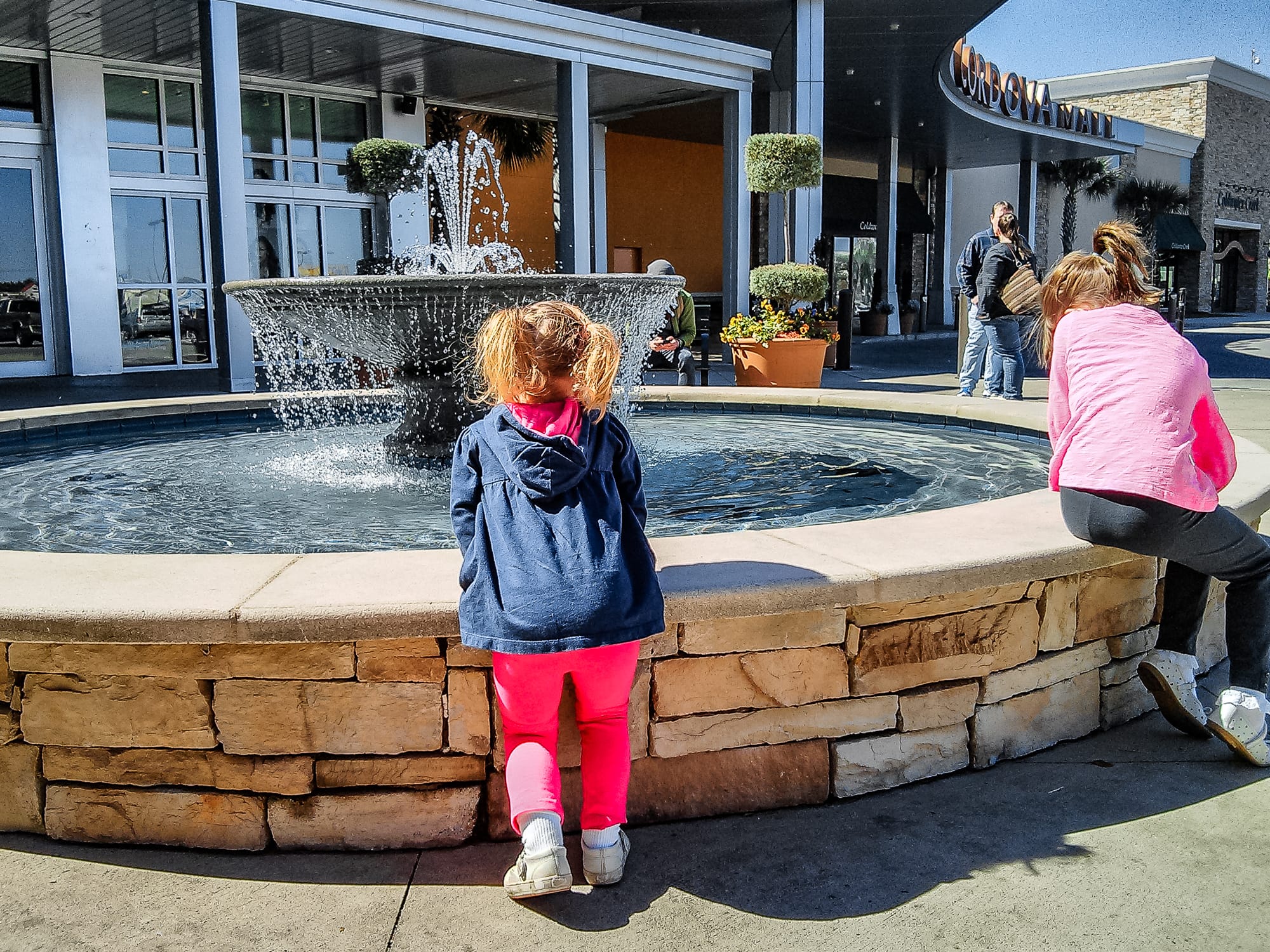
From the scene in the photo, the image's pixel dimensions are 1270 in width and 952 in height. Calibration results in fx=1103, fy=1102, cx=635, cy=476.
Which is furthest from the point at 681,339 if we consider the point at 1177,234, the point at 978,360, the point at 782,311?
the point at 1177,234

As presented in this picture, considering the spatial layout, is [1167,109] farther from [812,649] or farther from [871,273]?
[812,649]

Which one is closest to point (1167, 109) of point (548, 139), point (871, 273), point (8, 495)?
point (871, 273)

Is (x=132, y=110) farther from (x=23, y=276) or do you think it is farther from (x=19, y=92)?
(x=23, y=276)

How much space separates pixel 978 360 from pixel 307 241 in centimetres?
1046

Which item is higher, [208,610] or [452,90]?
[452,90]

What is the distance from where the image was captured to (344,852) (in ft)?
7.82

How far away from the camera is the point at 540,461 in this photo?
7.36ft

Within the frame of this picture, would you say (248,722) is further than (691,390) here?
No

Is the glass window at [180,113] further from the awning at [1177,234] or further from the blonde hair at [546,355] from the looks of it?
the awning at [1177,234]

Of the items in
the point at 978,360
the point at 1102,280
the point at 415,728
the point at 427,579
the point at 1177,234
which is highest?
the point at 1177,234

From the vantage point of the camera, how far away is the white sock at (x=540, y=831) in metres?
2.14

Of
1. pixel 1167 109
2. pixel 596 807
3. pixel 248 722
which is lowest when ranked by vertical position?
pixel 596 807

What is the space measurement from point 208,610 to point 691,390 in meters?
5.70

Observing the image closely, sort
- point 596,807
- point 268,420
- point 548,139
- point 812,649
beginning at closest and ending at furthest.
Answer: point 596,807 → point 812,649 → point 268,420 → point 548,139
